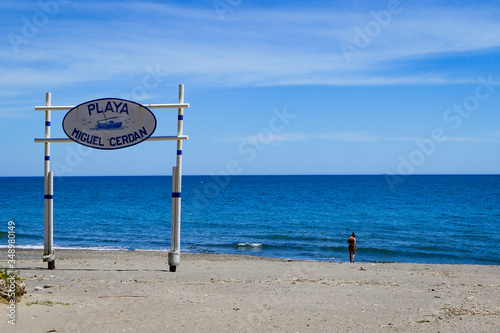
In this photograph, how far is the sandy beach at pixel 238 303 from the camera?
8.59 m

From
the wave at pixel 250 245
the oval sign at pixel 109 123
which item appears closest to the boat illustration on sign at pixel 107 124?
the oval sign at pixel 109 123

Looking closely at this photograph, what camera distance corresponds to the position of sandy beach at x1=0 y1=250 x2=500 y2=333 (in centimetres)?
859

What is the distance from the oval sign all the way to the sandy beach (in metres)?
3.73

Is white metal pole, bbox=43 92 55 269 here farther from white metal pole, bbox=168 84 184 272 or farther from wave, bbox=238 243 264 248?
wave, bbox=238 243 264 248

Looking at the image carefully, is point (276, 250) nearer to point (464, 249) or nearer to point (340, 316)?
point (464, 249)

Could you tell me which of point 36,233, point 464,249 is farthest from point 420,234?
point 36,233

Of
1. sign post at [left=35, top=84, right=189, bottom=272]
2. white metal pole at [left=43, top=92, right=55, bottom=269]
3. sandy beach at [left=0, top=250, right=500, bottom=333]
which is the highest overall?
sign post at [left=35, top=84, right=189, bottom=272]

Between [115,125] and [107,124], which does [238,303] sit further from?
[107,124]

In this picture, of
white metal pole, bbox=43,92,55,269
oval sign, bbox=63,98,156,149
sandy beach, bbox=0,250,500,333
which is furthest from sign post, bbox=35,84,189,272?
sandy beach, bbox=0,250,500,333

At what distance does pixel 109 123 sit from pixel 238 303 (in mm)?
6268

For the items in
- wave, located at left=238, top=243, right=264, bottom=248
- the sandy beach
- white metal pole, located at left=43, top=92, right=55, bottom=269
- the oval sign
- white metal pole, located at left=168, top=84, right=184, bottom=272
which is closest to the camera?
the sandy beach

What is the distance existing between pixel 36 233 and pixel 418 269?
27.3m

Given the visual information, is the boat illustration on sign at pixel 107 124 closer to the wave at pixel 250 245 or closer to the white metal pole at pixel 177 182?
the white metal pole at pixel 177 182

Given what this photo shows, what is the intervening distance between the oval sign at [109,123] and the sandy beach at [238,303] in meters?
3.73
